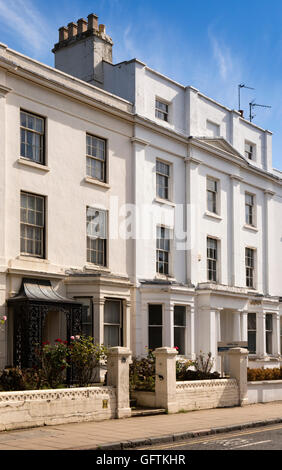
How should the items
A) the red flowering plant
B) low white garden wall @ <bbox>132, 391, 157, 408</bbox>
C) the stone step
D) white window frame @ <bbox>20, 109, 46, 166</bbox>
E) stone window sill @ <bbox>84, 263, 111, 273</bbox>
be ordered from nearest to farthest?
the red flowering plant
the stone step
low white garden wall @ <bbox>132, 391, 157, 408</bbox>
white window frame @ <bbox>20, 109, 46, 166</bbox>
stone window sill @ <bbox>84, 263, 111, 273</bbox>

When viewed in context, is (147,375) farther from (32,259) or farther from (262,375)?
(262,375)

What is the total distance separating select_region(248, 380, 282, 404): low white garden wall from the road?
20.3ft

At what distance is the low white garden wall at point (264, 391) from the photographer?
21922 mm

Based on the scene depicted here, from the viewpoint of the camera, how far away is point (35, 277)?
2097 centimetres

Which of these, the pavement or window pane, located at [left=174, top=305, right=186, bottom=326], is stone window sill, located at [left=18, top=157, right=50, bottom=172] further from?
the pavement

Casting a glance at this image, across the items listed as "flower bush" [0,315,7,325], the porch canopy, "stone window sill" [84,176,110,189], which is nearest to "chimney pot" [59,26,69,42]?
"stone window sill" [84,176,110,189]

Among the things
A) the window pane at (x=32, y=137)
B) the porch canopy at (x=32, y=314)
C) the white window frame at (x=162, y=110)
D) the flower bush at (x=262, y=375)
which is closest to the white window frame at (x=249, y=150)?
the white window frame at (x=162, y=110)

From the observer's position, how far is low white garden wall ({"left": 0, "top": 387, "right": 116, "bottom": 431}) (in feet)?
46.6

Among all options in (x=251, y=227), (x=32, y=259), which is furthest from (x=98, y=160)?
(x=251, y=227)

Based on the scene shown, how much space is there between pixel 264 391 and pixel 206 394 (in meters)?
3.57

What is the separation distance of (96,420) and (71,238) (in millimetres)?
8093

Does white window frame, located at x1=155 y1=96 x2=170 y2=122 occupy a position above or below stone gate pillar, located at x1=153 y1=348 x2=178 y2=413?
above

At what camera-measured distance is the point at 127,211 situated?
25.0m

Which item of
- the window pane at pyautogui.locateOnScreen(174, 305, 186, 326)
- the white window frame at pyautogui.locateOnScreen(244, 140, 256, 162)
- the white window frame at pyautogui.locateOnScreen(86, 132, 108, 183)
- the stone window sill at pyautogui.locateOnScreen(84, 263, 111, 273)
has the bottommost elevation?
the window pane at pyautogui.locateOnScreen(174, 305, 186, 326)
